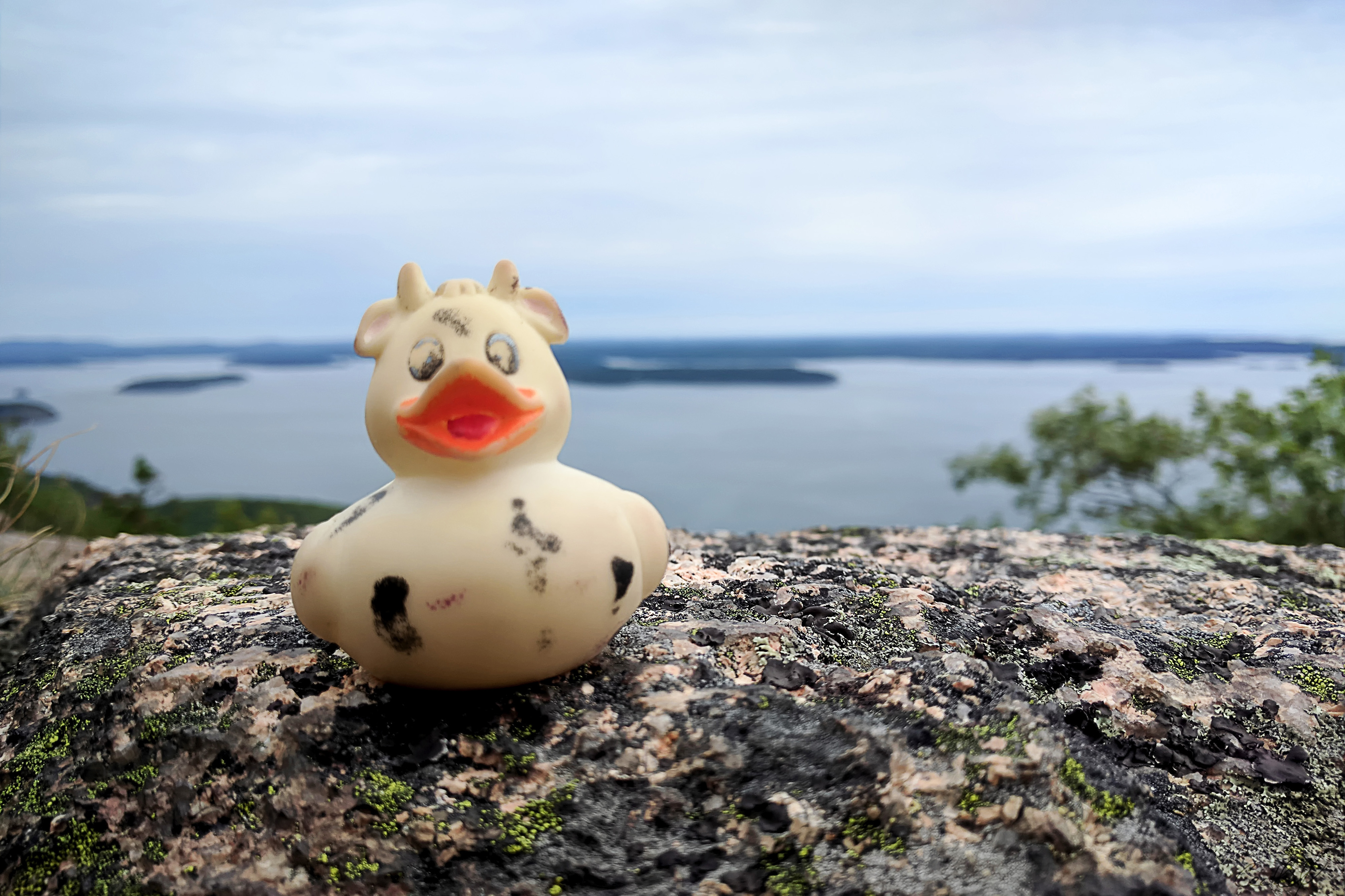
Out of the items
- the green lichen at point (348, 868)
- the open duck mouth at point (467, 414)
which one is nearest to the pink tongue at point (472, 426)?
the open duck mouth at point (467, 414)

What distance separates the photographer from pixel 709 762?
2344 millimetres

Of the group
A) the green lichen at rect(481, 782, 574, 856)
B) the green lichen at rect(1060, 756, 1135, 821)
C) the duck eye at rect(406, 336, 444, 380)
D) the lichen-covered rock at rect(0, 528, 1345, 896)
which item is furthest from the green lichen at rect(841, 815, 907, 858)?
the duck eye at rect(406, 336, 444, 380)

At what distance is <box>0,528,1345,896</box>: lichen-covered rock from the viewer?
84.4 inches

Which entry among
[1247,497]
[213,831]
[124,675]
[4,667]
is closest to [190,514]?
[4,667]

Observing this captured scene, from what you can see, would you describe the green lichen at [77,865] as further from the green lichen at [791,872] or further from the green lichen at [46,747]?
the green lichen at [791,872]

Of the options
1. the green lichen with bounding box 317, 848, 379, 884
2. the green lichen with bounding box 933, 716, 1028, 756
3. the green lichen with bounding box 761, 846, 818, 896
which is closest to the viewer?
the green lichen with bounding box 761, 846, 818, 896

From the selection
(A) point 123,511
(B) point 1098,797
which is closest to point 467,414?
(B) point 1098,797

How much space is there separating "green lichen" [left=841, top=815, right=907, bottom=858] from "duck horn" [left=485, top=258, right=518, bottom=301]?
1635 millimetres

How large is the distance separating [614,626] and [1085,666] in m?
1.52

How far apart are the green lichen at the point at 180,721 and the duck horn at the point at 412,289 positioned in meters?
1.23

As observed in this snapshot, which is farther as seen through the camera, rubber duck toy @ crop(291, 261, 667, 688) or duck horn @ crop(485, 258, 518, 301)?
duck horn @ crop(485, 258, 518, 301)

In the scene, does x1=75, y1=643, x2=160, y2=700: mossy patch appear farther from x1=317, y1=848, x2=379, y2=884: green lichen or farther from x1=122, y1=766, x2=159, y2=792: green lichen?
x1=317, y1=848, x2=379, y2=884: green lichen

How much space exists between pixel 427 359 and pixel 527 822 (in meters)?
1.18

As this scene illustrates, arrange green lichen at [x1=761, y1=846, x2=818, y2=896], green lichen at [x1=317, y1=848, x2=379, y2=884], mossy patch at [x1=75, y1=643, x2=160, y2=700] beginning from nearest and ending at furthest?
green lichen at [x1=761, y1=846, x2=818, y2=896] → green lichen at [x1=317, y1=848, x2=379, y2=884] → mossy patch at [x1=75, y1=643, x2=160, y2=700]
